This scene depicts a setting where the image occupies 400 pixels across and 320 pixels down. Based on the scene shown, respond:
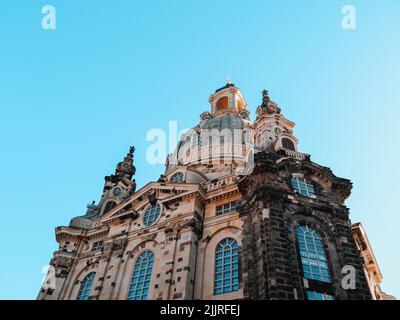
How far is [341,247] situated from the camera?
25.2 metres

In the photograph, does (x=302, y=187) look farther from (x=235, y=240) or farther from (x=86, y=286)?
(x=86, y=286)

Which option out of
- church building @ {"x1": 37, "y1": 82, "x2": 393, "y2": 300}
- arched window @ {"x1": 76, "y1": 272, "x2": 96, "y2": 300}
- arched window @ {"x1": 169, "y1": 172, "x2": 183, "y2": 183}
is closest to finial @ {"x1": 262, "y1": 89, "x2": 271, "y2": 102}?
church building @ {"x1": 37, "y1": 82, "x2": 393, "y2": 300}

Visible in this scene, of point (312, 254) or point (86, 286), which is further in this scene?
point (86, 286)

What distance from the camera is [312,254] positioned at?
24.5 metres

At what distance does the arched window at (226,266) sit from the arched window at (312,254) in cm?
476

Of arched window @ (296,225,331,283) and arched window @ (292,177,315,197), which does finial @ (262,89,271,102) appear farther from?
arched window @ (296,225,331,283)

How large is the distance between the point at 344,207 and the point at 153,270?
16.0m

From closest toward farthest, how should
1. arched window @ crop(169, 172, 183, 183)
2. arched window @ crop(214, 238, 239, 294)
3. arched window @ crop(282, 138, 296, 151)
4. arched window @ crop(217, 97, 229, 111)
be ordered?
arched window @ crop(214, 238, 239, 294)
arched window @ crop(282, 138, 296, 151)
arched window @ crop(169, 172, 183, 183)
arched window @ crop(217, 97, 229, 111)

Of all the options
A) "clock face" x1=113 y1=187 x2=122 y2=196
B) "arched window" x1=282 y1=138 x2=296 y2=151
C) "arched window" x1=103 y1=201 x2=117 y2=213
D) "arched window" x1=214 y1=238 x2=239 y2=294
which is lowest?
"arched window" x1=214 y1=238 x2=239 y2=294

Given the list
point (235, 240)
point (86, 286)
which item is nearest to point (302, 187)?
point (235, 240)

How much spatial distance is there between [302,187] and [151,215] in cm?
1402

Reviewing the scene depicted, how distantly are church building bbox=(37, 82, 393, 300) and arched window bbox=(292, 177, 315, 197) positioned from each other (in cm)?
10

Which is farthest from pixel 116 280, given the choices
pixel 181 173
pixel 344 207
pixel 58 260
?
pixel 344 207

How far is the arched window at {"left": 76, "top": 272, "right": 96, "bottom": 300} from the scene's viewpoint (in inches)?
1257
